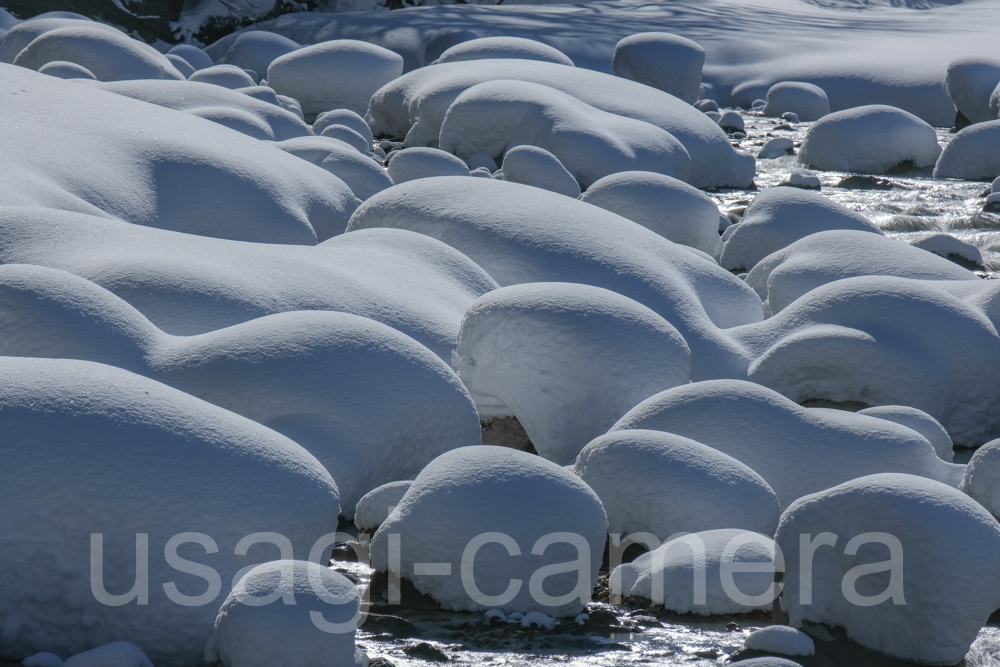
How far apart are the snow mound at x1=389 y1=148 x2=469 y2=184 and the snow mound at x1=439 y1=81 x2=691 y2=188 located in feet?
2.14

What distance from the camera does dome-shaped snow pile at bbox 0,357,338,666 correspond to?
1.54 meters

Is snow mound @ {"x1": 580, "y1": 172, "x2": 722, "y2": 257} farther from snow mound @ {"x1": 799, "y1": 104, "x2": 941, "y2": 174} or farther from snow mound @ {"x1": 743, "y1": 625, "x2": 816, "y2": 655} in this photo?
snow mound @ {"x1": 743, "y1": 625, "x2": 816, "y2": 655}

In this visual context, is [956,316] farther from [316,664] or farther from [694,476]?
[316,664]

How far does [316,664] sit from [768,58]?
836 cm

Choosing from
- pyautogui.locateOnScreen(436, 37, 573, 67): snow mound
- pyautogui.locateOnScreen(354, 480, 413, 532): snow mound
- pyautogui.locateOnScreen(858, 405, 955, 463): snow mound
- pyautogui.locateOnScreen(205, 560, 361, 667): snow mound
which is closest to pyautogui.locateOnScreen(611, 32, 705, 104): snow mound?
pyautogui.locateOnScreen(436, 37, 573, 67): snow mound

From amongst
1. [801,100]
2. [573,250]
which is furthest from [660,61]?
[573,250]

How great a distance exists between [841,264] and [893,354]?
647mm

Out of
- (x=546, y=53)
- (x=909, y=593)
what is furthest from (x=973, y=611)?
(x=546, y=53)

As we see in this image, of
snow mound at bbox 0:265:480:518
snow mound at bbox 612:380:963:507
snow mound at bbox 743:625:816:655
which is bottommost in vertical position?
snow mound at bbox 743:625:816:655

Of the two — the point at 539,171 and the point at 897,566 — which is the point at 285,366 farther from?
the point at 539,171

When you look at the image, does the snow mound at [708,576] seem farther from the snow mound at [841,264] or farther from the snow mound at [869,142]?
the snow mound at [869,142]

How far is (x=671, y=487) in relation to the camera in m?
1.98

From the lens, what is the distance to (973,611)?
5.50ft

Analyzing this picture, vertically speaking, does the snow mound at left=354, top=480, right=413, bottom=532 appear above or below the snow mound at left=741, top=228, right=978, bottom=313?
below
